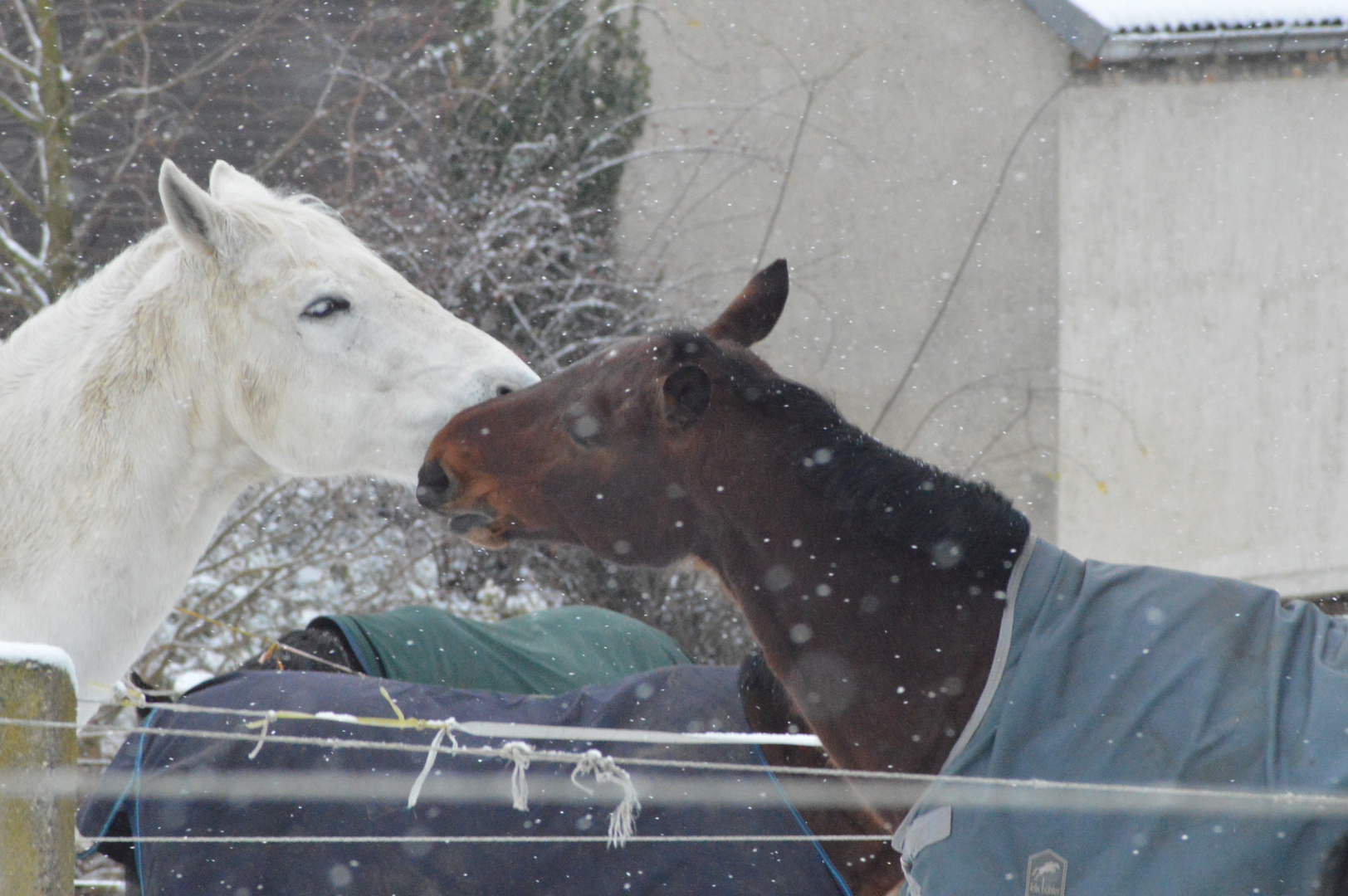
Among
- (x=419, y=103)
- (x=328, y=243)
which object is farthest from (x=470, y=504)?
(x=419, y=103)

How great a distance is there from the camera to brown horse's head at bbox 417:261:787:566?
2014 mm

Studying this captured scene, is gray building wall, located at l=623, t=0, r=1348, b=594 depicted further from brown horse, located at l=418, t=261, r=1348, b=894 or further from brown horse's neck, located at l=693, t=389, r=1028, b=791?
brown horse's neck, located at l=693, t=389, r=1028, b=791

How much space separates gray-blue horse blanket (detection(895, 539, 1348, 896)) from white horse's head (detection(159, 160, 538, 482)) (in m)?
1.17

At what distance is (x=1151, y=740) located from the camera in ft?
5.46

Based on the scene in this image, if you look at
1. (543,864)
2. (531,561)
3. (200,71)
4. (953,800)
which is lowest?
(531,561)

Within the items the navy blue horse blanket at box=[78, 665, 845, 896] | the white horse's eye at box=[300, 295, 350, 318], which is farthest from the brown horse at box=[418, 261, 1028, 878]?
the navy blue horse blanket at box=[78, 665, 845, 896]

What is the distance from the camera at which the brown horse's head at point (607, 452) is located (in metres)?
2.01

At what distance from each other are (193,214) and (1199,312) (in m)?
7.87

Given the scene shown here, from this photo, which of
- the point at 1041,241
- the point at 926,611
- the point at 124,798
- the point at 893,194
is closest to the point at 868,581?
the point at 926,611

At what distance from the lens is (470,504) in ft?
7.11

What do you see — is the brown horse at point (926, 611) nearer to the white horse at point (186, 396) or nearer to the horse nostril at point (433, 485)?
the horse nostril at point (433, 485)

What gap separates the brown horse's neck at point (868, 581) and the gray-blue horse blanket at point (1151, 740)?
13 cm

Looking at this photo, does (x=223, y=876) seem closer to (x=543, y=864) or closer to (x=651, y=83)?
(x=543, y=864)

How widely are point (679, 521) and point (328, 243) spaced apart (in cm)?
105
